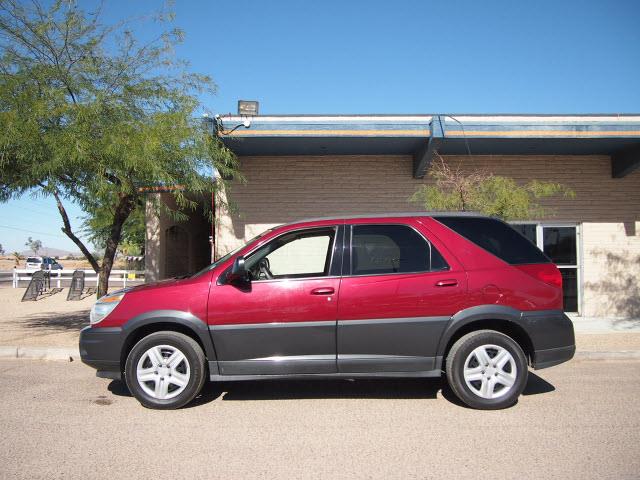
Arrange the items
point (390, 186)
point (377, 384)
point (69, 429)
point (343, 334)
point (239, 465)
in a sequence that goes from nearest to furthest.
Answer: point (239, 465) < point (69, 429) < point (343, 334) < point (377, 384) < point (390, 186)

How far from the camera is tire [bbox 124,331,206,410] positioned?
483 centimetres

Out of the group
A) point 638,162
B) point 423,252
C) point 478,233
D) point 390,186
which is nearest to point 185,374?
point 423,252

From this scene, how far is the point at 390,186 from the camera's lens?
1141 cm

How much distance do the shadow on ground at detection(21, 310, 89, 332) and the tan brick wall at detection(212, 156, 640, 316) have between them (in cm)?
352

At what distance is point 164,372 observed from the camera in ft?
15.9

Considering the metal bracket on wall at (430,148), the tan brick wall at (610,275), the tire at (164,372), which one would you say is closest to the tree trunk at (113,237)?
the tire at (164,372)

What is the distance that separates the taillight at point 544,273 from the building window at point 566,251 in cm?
677

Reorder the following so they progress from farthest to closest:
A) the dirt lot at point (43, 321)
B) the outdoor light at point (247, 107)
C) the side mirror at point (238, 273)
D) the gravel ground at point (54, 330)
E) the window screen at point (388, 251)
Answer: the outdoor light at point (247, 107) → the dirt lot at point (43, 321) → the gravel ground at point (54, 330) → the window screen at point (388, 251) → the side mirror at point (238, 273)

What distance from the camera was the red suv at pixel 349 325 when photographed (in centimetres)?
477

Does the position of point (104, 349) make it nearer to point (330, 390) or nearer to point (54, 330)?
point (330, 390)

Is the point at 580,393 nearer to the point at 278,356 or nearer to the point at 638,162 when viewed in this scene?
the point at 278,356

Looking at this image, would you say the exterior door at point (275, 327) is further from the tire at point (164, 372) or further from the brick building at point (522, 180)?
the brick building at point (522, 180)

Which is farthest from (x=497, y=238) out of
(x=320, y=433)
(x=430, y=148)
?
(x=430, y=148)

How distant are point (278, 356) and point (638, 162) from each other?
32.3ft
